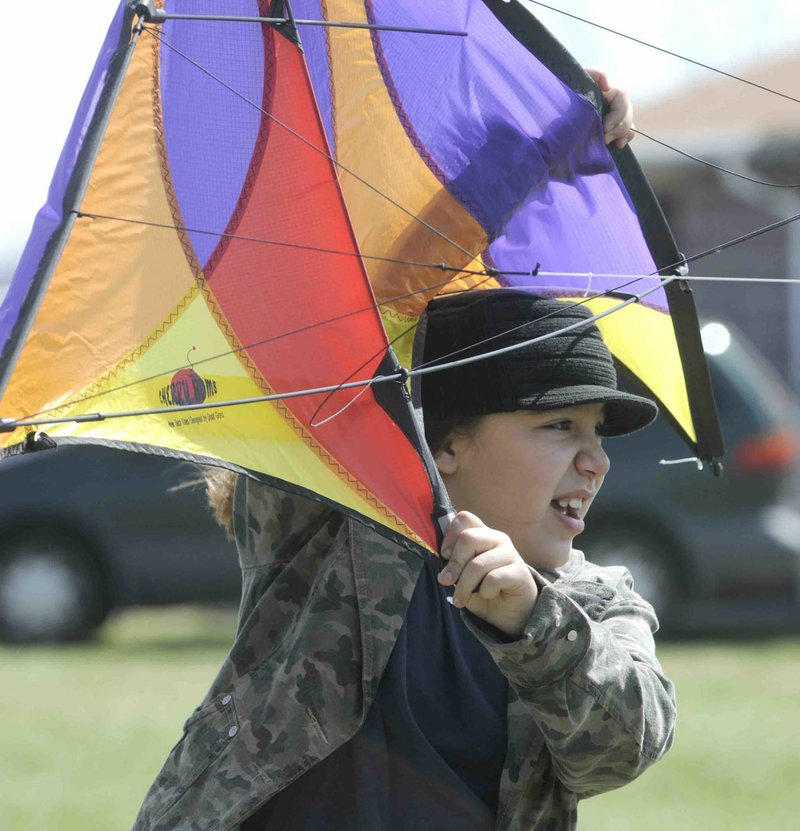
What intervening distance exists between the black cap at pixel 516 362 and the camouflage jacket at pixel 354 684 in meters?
0.31

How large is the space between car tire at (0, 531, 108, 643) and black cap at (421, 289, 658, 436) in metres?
7.34

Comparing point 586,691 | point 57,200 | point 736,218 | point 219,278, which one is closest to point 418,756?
point 586,691

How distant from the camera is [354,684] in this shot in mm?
2486

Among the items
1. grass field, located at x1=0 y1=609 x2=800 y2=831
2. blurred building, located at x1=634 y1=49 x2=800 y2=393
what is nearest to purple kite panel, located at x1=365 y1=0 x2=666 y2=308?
grass field, located at x1=0 y1=609 x2=800 y2=831

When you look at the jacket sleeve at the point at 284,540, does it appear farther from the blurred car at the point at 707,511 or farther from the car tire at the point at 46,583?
the car tire at the point at 46,583

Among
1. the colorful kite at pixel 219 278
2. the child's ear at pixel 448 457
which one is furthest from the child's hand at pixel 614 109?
the child's ear at pixel 448 457

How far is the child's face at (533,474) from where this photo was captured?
261 cm

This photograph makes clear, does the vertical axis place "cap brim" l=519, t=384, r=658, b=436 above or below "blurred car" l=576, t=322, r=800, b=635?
above

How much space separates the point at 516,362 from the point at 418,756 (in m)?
0.71

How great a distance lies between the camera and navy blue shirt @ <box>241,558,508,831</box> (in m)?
2.48

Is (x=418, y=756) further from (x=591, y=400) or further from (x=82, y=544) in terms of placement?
(x=82, y=544)

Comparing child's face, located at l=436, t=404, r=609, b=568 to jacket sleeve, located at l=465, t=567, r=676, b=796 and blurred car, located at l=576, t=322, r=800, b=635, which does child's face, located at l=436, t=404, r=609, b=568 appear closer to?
jacket sleeve, located at l=465, t=567, r=676, b=796

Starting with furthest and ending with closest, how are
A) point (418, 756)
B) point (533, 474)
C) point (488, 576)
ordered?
point (533, 474) → point (418, 756) → point (488, 576)

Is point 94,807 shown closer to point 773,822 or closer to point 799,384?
point 773,822
